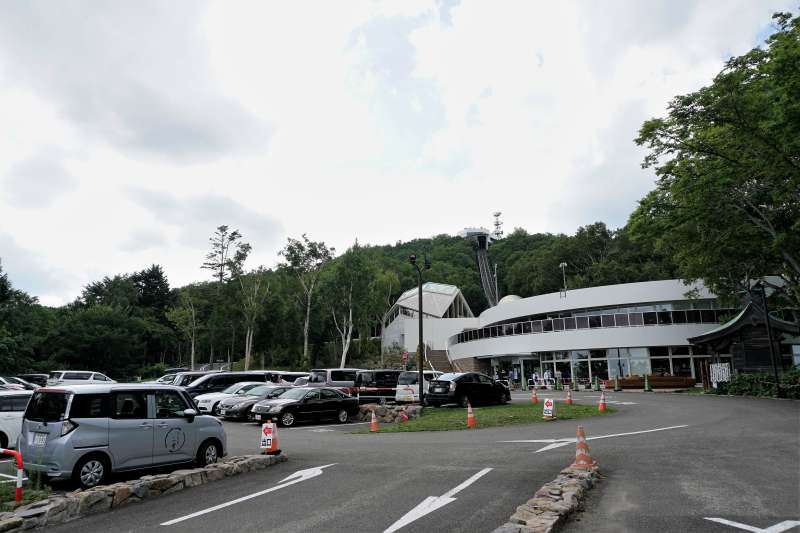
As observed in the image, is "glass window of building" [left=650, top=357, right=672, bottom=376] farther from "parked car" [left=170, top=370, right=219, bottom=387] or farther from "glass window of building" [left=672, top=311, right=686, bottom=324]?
"parked car" [left=170, top=370, right=219, bottom=387]

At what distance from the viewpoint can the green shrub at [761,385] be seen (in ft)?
82.5

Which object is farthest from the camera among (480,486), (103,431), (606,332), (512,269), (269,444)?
(512,269)

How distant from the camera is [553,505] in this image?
659 cm

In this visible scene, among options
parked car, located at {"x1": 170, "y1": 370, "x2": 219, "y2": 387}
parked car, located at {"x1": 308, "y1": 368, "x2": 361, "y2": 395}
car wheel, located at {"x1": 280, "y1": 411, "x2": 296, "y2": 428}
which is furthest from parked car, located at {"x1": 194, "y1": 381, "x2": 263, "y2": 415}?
car wheel, located at {"x1": 280, "y1": 411, "x2": 296, "y2": 428}

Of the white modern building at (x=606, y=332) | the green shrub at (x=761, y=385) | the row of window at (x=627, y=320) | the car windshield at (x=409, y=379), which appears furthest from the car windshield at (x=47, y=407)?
the row of window at (x=627, y=320)

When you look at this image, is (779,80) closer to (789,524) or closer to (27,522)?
(789,524)

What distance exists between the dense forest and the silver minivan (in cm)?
1978

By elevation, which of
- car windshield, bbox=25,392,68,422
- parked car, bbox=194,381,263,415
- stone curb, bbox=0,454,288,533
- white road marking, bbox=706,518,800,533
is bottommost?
white road marking, bbox=706,518,800,533

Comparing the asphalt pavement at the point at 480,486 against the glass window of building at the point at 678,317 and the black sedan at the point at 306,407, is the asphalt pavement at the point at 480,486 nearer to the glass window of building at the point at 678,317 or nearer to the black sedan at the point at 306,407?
the black sedan at the point at 306,407

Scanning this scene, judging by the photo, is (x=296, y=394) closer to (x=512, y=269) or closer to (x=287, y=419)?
(x=287, y=419)

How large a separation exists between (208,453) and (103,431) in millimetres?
2338

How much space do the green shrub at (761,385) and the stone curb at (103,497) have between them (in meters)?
26.2

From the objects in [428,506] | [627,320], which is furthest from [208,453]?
[627,320]

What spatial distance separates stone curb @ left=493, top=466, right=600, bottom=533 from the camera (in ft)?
18.9
